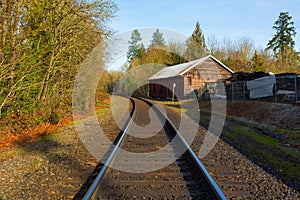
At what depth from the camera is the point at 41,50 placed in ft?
36.6

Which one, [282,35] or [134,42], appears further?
[134,42]

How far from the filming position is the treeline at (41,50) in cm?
936

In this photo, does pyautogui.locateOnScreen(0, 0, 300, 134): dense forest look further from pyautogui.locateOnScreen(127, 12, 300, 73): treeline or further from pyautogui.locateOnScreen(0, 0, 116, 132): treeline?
pyautogui.locateOnScreen(127, 12, 300, 73): treeline

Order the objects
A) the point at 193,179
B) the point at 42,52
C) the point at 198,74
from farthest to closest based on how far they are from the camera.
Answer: the point at 198,74, the point at 42,52, the point at 193,179

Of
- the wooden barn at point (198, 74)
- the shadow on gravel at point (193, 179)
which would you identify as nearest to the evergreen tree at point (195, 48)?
the wooden barn at point (198, 74)

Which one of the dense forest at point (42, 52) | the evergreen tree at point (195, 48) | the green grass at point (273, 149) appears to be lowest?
the green grass at point (273, 149)

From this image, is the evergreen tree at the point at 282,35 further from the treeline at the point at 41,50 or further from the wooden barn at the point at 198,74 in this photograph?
the treeline at the point at 41,50

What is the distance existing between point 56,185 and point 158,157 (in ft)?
8.63

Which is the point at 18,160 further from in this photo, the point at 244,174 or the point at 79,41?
the point at 79,41

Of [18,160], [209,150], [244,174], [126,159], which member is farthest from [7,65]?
[244,174]

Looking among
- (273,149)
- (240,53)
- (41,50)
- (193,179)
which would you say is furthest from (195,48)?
(193,179)

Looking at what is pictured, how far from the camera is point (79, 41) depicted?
1394 centimetres

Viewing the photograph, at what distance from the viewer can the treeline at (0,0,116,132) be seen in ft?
30.7

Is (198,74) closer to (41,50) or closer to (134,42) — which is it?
(41,50)
